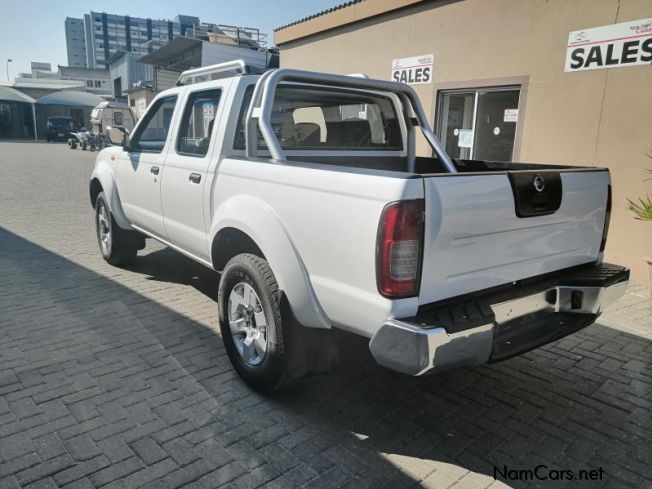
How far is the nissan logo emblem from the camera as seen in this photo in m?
2.68

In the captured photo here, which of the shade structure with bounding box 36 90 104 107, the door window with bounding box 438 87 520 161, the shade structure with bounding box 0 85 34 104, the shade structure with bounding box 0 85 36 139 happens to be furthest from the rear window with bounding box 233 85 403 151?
the shade structure with bounding box 0 85 36 139

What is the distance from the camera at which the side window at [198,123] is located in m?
3.99

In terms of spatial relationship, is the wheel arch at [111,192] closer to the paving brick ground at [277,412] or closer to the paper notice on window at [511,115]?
the paving brick ground at [277,412]

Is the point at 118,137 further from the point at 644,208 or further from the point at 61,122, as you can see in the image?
the point at 61,122

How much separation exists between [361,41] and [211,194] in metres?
7.10

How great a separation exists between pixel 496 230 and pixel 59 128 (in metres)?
40.1

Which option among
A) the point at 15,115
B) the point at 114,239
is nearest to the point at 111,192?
the point at 114,239

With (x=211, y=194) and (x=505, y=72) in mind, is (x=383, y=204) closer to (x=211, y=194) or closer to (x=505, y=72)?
(x=211, y=194)

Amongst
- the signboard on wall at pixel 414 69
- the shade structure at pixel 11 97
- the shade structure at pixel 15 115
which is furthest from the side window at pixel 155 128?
the shade structure at pixel 15 115

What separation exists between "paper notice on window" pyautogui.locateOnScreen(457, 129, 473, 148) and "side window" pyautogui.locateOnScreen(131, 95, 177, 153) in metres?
5.10

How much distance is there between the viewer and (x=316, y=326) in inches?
108

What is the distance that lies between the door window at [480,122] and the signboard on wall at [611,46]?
95 cm

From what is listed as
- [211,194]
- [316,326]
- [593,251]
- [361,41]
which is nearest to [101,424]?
[316,326]

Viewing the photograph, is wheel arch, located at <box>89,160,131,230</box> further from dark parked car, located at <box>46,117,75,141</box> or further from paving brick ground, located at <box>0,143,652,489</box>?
dark parked car, located at <box>46,117,75,141</box>
